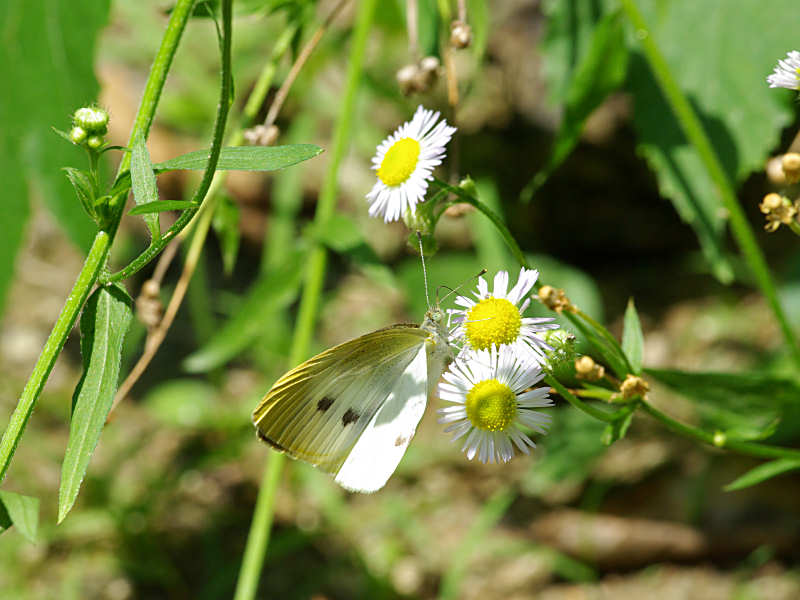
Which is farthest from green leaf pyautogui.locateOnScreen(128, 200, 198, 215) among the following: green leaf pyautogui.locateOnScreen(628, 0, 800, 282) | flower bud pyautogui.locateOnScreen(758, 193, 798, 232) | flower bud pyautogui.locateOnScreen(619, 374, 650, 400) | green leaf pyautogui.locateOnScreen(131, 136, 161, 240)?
green leaf pyautogui.locateOnScreen(628, 0, 800, 282)

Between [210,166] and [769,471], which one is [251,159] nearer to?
[210,166]

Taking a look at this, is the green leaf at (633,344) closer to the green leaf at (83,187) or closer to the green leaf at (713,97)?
the green leaf at (713,97)

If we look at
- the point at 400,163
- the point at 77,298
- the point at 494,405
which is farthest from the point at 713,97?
the point at 77,298

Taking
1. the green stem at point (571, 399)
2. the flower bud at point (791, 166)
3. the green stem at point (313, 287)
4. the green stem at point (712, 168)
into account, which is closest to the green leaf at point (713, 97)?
the green stem at point (712, 168)

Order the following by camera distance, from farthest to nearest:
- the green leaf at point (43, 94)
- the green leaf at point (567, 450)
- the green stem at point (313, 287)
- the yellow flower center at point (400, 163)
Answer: the green leaf at point (567, 450) → the green stem at point (313, 287) → the green leaf at point (43, 94) → the yellow flower center at point (400, 163)

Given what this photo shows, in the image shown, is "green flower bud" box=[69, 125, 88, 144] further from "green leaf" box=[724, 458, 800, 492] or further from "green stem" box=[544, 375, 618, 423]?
"green leaf" box=[724, 458, 800, 492]

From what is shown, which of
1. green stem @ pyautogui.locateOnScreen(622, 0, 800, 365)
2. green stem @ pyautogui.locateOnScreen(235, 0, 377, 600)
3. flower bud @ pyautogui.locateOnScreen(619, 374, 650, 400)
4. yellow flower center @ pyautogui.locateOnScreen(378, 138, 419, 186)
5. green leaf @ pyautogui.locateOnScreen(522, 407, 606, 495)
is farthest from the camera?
green leaf @ pyautogui.locateOnScreen(522, 407, 606, 495)
